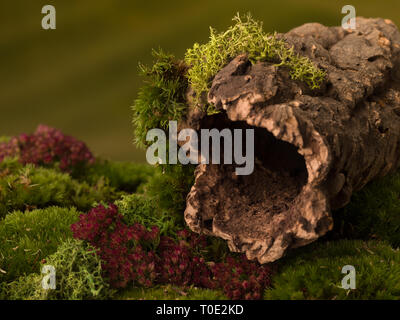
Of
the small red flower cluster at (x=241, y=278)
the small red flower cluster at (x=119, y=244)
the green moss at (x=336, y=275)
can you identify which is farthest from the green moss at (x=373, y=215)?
the small red flower cluster at (x=119, y=244)

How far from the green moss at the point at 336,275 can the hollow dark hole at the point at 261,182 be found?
1.79ft

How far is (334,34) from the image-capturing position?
579cm

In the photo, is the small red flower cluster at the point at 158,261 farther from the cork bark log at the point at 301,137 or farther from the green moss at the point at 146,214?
the cork bark log at the point at 301,137

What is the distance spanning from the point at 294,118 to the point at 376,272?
5.29 ft

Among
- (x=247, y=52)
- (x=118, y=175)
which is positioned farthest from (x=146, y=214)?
(x=118, y=175)

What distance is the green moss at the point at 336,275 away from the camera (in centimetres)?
400

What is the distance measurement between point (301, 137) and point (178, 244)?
200 cm

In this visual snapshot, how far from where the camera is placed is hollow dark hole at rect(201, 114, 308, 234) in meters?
4.50

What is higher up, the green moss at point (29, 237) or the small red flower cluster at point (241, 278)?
the green moss at point (29, 237)

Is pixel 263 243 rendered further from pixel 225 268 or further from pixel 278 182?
pixel 278 182

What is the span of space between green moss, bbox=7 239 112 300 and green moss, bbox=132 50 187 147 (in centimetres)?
153

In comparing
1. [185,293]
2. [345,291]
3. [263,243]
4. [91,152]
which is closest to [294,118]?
[263,243]

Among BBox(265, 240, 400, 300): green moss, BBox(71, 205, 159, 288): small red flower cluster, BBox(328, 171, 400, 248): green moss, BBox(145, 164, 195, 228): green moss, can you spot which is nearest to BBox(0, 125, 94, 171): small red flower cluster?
BBox(145, 164, 195, 228): green moss

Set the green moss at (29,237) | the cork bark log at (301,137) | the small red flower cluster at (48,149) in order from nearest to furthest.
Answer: the cork bark log at (301,137), the green moss at (29,237), the small red flower cluster at (48,149)
